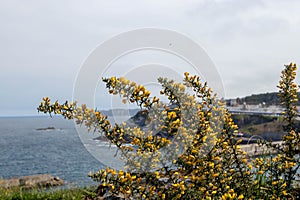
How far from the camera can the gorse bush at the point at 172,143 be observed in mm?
2236

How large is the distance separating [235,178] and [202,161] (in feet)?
1.76

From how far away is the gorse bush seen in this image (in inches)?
88.0

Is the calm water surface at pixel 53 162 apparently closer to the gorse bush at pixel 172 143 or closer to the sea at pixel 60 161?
the sea at pixel 60 161

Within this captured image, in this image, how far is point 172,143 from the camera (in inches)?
92.3

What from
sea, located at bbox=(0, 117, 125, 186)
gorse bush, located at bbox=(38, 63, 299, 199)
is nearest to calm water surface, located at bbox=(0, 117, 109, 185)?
sea, located at bbox=(0, 117, 125, 186)

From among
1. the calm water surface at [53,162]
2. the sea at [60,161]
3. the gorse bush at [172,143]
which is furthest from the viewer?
the calm water surface at [53,162]

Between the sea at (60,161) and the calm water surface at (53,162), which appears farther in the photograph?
the calm water surface at (53,162)

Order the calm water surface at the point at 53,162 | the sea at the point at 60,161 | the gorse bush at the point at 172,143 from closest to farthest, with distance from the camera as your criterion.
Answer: the gorse bush at the point at 172,143 < the sea at the point at 60,161 < the calm water surface at the point at 53,162

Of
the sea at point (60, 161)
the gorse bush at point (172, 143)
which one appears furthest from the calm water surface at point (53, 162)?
the gorse bush at point (172, 143)

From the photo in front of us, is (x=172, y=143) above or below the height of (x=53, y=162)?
above

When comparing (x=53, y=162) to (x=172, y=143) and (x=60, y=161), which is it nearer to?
(x=60, y=161)

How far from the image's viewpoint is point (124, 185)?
2.25 metres

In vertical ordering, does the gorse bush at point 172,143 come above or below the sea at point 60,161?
above

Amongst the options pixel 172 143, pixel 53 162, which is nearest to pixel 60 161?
pixel 53 162
